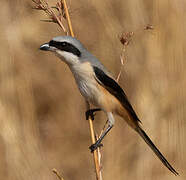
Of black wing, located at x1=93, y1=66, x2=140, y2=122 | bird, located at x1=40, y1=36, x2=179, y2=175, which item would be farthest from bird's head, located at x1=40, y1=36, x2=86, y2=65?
black wing, located at x1=93, y1=66, x2=140, y2=122

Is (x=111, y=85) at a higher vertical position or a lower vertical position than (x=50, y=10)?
lower

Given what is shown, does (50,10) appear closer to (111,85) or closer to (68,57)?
(68,57)

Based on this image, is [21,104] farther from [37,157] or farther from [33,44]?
[33,44]

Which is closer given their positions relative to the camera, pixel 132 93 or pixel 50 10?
pixel 50 10

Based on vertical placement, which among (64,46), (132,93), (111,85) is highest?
(64,46)

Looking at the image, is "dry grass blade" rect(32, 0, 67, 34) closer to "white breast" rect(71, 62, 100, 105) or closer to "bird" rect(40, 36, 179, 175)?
"bird" rect(40, 36, 179, 175)

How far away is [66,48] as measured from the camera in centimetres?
301

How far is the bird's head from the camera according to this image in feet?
9.64

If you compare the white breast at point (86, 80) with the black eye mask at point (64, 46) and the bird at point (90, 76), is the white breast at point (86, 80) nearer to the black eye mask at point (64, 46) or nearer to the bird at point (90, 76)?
the bird at point (90, 76)

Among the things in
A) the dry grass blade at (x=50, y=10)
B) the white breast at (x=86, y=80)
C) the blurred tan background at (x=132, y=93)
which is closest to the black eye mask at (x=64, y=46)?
the white breast at (x=86, y=80)

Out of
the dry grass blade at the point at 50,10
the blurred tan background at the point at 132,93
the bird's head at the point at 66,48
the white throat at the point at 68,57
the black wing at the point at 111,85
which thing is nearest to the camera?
the dry grass blade at the point at 50,10

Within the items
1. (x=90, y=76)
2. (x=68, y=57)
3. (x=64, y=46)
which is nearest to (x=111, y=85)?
(x=90, y=76)

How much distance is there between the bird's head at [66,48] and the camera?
294cm

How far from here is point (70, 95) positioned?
6109mm
